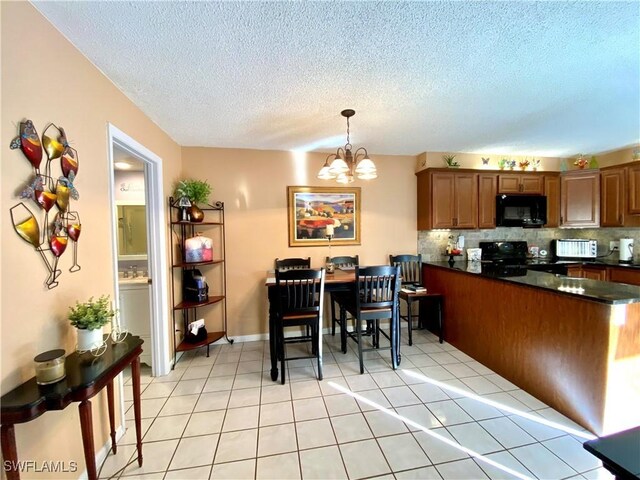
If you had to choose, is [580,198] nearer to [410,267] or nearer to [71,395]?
[410,267]

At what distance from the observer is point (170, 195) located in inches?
113

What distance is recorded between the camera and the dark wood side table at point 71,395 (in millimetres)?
952

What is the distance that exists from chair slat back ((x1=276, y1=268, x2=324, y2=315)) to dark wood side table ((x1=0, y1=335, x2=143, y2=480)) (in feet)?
3.81

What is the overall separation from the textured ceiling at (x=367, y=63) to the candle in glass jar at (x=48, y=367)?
62.7 inches

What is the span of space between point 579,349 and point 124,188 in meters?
4.66

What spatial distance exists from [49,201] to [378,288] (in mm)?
2413

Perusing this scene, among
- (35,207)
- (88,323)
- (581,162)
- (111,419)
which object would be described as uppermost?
(581,162)

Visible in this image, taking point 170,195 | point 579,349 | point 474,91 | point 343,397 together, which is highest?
point 474,91

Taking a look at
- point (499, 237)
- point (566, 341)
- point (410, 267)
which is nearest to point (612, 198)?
point (499, 237)

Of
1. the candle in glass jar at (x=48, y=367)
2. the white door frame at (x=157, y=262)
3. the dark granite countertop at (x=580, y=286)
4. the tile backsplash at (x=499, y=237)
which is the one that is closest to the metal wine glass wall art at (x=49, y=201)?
the candle in glass jar at (x=48, y=367)

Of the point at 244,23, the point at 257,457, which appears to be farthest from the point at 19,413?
the point at 244,23

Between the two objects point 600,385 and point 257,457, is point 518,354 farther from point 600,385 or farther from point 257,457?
point 257,457

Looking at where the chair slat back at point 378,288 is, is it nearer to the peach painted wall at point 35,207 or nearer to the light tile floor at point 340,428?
the light tile floor at point 340,428

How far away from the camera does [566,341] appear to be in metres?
1.94
